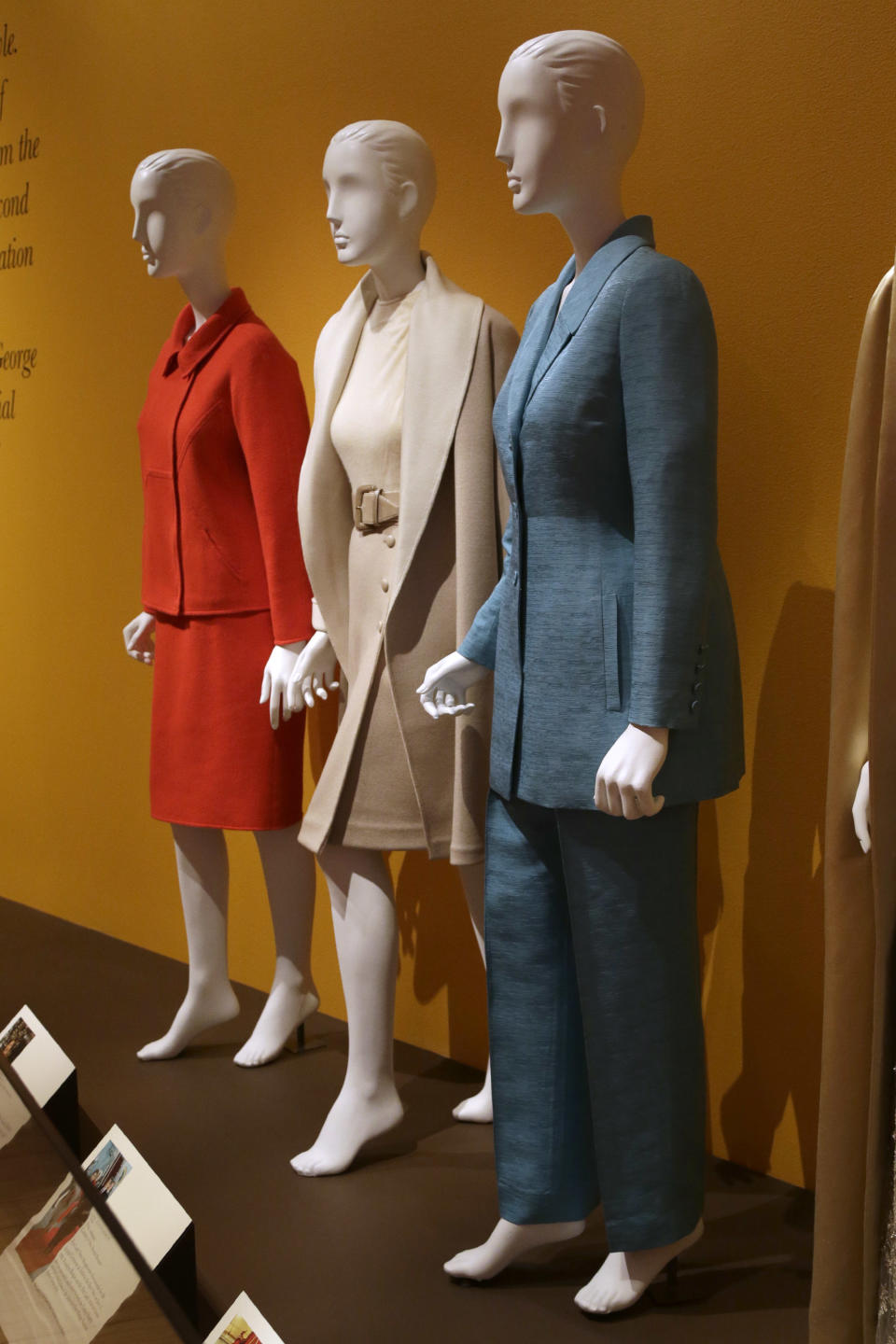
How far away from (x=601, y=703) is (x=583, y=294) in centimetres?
54

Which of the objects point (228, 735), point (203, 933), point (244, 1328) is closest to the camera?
point (244, 1328)

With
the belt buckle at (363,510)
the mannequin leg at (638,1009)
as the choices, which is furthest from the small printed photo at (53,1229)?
the belt buckle at (363,510)

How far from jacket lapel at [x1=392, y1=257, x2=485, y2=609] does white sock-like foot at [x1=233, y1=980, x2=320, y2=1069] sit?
1.17 metres

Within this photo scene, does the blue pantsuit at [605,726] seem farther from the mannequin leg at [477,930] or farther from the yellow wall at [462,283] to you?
the yellow wall at [462,283]

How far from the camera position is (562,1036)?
200cm

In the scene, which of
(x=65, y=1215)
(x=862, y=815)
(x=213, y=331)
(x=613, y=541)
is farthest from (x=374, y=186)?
(x=65, y=1215)

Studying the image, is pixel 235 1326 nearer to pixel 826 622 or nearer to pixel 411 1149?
pixel 411 1149

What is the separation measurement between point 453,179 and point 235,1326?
218cm

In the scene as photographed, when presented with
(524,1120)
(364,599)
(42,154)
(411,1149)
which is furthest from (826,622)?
Result: (42,154)

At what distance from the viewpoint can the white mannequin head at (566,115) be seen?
5.82 feet

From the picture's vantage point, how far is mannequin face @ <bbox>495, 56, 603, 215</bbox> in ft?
5.84

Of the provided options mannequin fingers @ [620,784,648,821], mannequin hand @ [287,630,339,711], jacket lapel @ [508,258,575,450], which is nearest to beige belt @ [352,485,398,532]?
mannequin hand @ [287,630,339,711]

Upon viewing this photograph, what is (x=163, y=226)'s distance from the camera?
106 inches

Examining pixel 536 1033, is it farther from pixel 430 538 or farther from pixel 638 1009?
pixel 430 538
